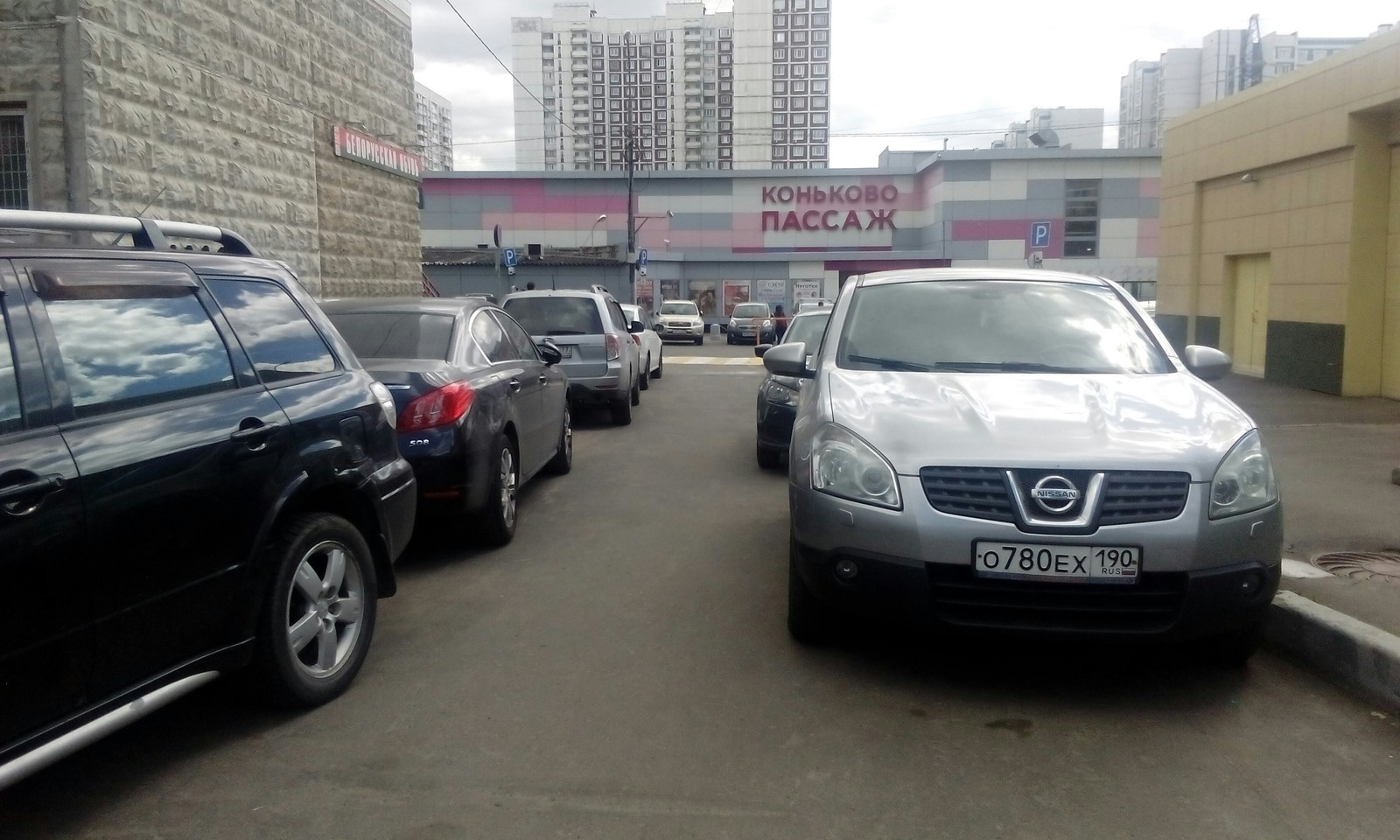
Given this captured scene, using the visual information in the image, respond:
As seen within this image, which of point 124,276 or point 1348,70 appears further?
point 1348,70

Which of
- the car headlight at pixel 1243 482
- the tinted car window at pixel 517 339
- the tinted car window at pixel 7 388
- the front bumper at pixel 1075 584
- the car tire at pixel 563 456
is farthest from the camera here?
the car tire at pixel 563 456

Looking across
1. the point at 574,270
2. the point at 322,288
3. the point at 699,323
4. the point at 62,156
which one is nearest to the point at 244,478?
the point at 62,156

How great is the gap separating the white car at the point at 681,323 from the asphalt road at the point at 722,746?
101 feet

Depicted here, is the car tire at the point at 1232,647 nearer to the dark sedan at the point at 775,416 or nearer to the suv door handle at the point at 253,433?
the suv door handle at the point at 253,433

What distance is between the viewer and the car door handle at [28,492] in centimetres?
268

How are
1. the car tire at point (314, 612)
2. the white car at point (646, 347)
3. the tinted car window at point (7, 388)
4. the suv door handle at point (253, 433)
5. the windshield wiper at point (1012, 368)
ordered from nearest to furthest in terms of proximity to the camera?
the tinted car window at point (7, 388)
the suv door handle at point (253, 433)
the car tire at point (314, 612)
the windshield wiper at point (1012, 368)
the white car at point (646, 347)

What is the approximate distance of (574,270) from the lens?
156 feet

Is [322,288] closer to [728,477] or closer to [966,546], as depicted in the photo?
[728,477]

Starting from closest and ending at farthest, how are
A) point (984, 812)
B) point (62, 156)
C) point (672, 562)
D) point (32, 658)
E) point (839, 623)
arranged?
1. point (32, 658)
2. point (984, 812)
3. point (839, 623)
4. point (672, 562)
5. point (62, 156)

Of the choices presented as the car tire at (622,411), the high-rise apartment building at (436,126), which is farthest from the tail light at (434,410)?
the high-rise apartment building at (436,126)

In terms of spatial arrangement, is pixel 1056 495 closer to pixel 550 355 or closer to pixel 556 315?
pixel 550 355

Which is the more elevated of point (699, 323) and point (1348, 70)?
point (1348, 70)

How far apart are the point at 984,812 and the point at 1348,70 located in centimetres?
1475

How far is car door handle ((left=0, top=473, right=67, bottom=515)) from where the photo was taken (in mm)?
2682
